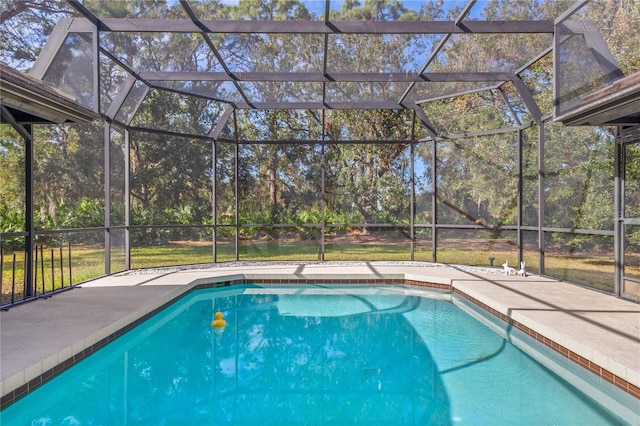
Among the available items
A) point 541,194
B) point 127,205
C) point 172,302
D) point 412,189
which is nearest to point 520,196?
point 541,194

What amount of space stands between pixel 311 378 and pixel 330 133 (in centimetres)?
828

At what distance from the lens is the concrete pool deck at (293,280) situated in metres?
3.24

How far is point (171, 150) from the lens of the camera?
39.1ft

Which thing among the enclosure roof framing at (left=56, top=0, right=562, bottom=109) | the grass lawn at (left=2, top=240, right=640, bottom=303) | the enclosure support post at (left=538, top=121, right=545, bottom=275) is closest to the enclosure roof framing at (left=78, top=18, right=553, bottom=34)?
the enclosure roof framing at (left=56, top=0, right=562, bottom=109)

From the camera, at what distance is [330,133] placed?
439 inches

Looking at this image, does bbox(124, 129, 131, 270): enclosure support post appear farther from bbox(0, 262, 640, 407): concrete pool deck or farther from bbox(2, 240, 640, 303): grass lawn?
bbox(0, 262, 640, 407): concrete pool deck

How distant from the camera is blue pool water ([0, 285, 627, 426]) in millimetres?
3129

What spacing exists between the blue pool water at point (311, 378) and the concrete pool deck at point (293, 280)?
0.23 metres

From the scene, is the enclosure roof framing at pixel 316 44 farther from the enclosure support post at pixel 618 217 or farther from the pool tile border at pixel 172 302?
A: the pool tile border at pixel 172 302

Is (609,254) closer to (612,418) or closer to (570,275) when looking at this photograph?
(570,275)

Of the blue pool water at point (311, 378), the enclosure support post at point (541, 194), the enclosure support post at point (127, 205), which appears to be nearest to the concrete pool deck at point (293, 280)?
the blue pool water at point (311, 378)

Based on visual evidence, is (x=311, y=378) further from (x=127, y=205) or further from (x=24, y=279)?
(x=127, y=205)

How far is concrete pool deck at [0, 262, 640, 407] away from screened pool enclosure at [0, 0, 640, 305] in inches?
29.4

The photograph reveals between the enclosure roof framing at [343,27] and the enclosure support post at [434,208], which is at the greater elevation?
the enclosure roof framing at [343,27]
